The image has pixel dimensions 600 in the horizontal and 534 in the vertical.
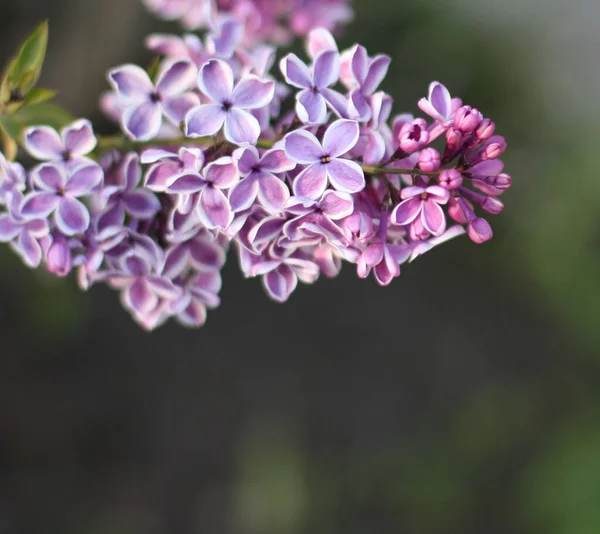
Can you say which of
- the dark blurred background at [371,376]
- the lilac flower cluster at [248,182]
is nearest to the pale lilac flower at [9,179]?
the lilac flower cluster at [248,182]

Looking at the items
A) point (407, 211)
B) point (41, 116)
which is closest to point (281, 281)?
point (407, 211)

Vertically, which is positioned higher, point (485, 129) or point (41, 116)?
point (485, 129)

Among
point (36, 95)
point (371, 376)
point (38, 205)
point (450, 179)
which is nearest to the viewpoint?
point (450, 179)

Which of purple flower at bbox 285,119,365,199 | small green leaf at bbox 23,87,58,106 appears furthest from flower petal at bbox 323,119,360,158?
small green leaf at bbox 23,87,58,106

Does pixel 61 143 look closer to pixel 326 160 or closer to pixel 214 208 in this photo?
pixel 214 208

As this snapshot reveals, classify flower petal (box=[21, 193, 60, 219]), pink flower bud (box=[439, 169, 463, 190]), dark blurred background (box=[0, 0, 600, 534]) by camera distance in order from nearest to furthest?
pink flower bud (box=[439, 169, 463, 190]) < flower petal (box=[21, 193, 60, 219]) < dark blurred background (box=[0, 0, 600, 534])

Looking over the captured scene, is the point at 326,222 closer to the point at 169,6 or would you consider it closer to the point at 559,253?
the point at 169,6

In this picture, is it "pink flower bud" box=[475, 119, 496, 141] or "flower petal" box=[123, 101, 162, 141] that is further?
"flower petal" box=[123, 101, 162, 141]

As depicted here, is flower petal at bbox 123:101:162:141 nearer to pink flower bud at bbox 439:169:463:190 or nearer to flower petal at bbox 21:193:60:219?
flower petal at bbox 21:193:60:219
